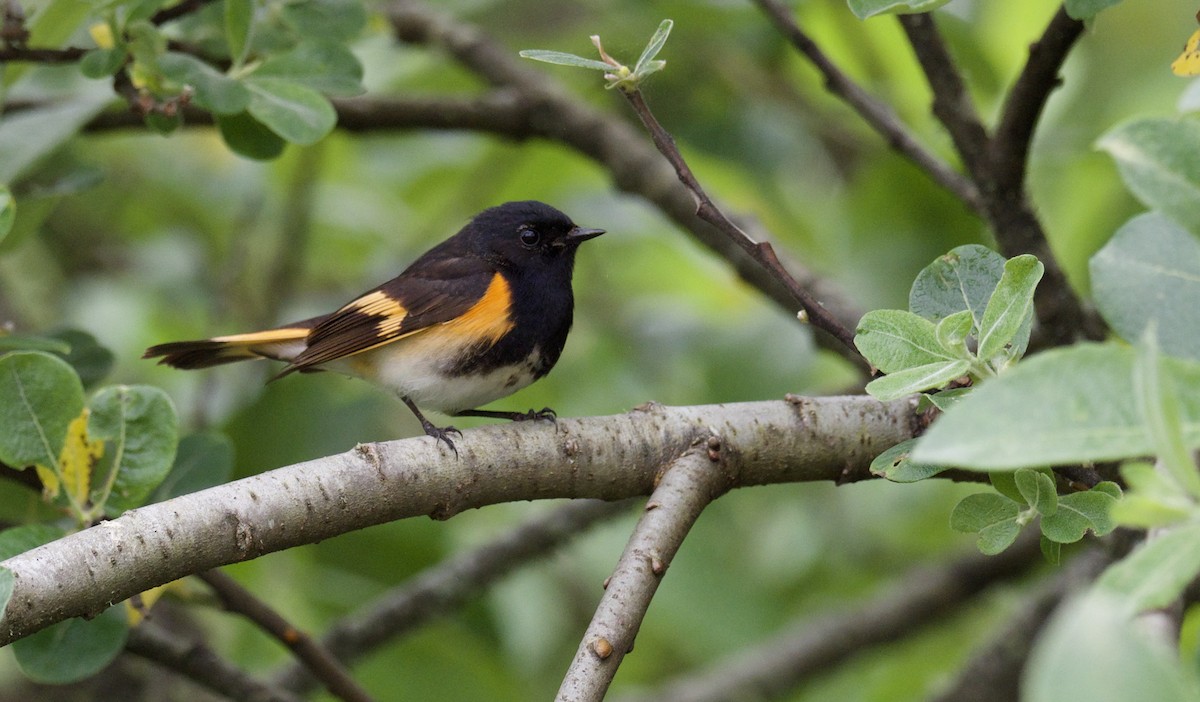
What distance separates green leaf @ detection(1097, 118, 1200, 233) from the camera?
44.6 inches

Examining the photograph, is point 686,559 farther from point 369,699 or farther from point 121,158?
point 121,158

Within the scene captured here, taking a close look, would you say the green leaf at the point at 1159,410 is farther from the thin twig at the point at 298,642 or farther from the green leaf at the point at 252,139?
the green leaf at the point at 252,139

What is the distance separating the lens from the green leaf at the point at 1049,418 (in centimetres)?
94

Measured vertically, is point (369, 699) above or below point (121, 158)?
above

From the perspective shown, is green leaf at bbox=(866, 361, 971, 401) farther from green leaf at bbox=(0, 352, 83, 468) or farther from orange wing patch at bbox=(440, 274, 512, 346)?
orange wing patch at bbox=(440, 274, 512, 346)

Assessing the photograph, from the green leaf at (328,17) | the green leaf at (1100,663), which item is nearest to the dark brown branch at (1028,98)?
the green leaf at (328,17)

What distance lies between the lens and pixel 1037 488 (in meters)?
1.60

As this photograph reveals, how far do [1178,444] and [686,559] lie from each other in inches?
126

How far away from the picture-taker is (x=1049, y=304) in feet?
9.12

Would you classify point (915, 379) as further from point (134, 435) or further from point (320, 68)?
point (320, 68)

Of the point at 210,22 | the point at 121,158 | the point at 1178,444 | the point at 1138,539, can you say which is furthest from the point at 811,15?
the point at 1178,444

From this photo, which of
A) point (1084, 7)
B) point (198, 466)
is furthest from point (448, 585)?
point (1084, 7)

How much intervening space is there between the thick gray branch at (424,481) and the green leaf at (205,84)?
874 millimetres

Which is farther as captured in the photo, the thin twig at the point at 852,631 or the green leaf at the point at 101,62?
the thin twig at the point at 852,631
